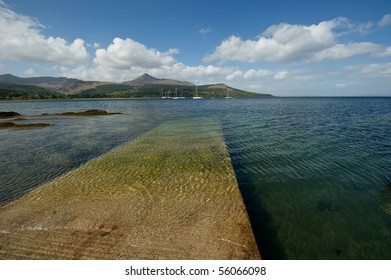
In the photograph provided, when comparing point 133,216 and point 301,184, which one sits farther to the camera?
point 301,184

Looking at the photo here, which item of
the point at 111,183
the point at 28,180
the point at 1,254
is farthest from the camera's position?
the point at 28,180

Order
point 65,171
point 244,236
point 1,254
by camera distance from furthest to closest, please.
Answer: point 65,171 < point 244,236 < point 1,254

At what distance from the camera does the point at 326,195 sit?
11.8 metres

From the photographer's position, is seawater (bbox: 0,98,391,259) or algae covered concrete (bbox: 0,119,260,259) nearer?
algae covered concrete (bbox: 0,119,260,259)

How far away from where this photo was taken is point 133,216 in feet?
30.5

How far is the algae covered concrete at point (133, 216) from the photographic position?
723 cm

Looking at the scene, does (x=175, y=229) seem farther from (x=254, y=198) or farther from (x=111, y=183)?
(x=111, y=183)

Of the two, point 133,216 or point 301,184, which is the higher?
point 301,184

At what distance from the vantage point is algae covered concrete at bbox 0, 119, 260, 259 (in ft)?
23.7

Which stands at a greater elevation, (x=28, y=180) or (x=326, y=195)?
(x=326, y=195)

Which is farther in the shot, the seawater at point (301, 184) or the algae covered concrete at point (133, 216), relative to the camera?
the seawater at point (301, 184)

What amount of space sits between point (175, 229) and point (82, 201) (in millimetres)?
5265
